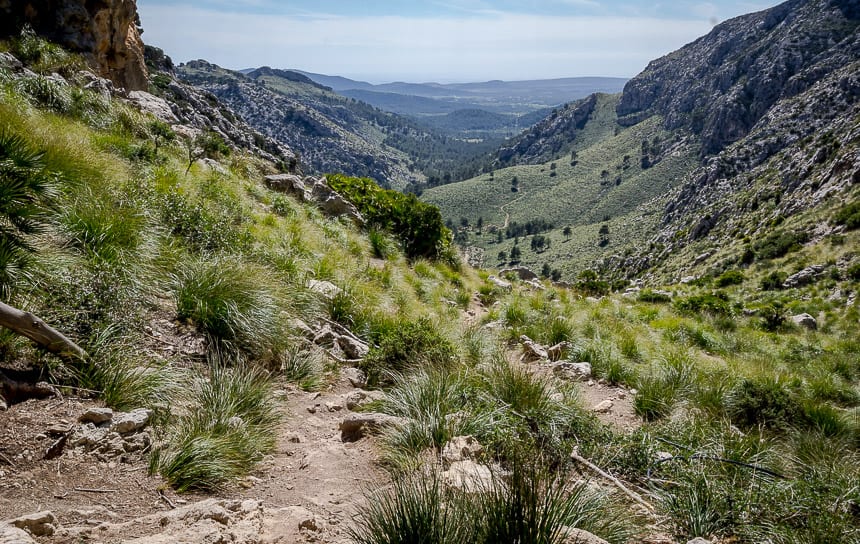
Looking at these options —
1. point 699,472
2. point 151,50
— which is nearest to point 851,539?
point 699,472

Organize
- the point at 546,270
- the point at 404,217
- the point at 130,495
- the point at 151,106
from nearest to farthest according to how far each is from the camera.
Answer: the point at 130,495 → the point at 404,217 → the point at 151,106 → the point at 546,270

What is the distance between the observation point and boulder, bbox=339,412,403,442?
4488mm

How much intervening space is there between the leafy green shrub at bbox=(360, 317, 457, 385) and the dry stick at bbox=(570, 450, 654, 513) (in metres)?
1.93

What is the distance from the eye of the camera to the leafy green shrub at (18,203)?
13.3 feet

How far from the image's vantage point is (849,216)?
127ft

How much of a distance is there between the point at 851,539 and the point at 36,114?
42.0ft

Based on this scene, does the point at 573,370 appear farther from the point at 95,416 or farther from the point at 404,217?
the point at 404,217

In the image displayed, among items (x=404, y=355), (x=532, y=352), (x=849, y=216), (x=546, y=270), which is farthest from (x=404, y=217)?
(x=546, y=270)

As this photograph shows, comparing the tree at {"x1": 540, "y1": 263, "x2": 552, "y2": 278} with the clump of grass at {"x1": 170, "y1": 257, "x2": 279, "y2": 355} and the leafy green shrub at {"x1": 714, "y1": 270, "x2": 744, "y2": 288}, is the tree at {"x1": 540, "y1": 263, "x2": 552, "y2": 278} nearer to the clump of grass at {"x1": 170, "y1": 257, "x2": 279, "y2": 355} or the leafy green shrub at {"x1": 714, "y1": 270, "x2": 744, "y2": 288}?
the leafy green shrub at {"x1": 714, "y1": 270, "x2": 744, "y2": 288}

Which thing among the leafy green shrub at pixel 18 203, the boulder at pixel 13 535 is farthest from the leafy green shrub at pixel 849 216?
the boulder at pixel 13 535

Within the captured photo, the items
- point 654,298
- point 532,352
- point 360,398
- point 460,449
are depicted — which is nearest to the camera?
point 460,449

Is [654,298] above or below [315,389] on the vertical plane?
below

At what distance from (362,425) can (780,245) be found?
159ft

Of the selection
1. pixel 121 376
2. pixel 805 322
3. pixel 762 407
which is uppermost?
pixel 121 376
